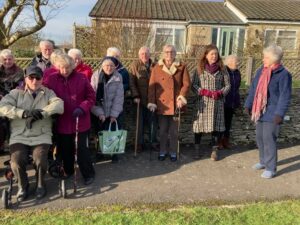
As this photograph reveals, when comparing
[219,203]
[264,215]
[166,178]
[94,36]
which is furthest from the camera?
[94,36]

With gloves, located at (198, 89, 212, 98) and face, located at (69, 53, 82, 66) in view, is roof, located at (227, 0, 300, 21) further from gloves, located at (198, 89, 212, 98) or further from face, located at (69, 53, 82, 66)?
face, located at (69, 53, 82, 66)

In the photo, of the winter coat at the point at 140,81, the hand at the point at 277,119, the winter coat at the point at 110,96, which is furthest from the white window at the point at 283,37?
the winter coat at the point at 110,96

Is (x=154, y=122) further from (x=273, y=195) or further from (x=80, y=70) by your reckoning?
(x=273, y=195)

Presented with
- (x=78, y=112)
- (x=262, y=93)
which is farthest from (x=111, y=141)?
(x=262, y=93)

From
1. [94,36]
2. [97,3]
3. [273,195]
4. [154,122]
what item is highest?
[97,3]

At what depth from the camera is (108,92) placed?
18.1 feet

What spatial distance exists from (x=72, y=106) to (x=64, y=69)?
522 millimetres

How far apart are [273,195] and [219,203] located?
0.86 m

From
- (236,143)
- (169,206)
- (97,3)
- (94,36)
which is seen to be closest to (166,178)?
(169,206)

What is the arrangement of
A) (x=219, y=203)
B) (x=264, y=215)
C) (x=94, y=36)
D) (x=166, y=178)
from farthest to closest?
(x=94, y=36) → (x=166, y=178) → (x=219, y=203) → (x=264, y=215)

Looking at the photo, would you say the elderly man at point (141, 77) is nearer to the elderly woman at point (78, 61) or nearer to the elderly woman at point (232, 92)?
the elderly woman at point (78, 61)

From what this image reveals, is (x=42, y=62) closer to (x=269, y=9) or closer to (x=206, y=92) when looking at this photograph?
(x=206, y=92)

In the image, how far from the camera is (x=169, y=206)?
434 cm

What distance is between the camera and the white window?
24281mm
